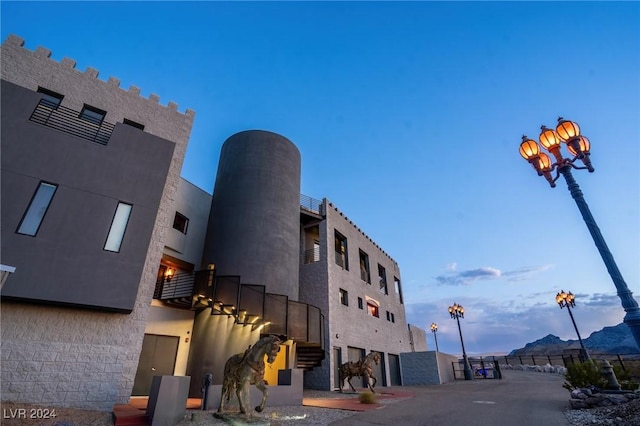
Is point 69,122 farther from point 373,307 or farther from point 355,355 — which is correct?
point 373,307

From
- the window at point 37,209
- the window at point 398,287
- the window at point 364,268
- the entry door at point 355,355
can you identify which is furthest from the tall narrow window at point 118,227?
the window at point 398,287

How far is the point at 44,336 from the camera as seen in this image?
7.93 meters

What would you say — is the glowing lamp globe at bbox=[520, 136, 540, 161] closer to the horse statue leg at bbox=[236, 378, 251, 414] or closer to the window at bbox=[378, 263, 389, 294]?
the horse statue leg at bbox=[236, 378, 251, 414]

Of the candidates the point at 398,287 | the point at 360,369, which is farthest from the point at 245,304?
the point at 398,287

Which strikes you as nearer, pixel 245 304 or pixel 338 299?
pixel 245 304

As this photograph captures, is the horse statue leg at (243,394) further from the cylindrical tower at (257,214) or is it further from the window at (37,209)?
the cylindrical tower at (257,214)

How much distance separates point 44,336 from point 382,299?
24.5 m

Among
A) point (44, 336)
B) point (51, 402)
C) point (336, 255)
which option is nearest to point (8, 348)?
point (44, 336)

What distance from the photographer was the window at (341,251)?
73.8ft

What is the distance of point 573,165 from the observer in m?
6.96

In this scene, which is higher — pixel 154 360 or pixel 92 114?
pixel 92 114

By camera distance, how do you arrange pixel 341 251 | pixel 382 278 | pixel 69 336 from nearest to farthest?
pixel 69 336, pixel 341 251, pixel 382 278

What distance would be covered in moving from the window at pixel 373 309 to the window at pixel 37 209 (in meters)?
21.7

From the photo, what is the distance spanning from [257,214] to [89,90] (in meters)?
8.81
